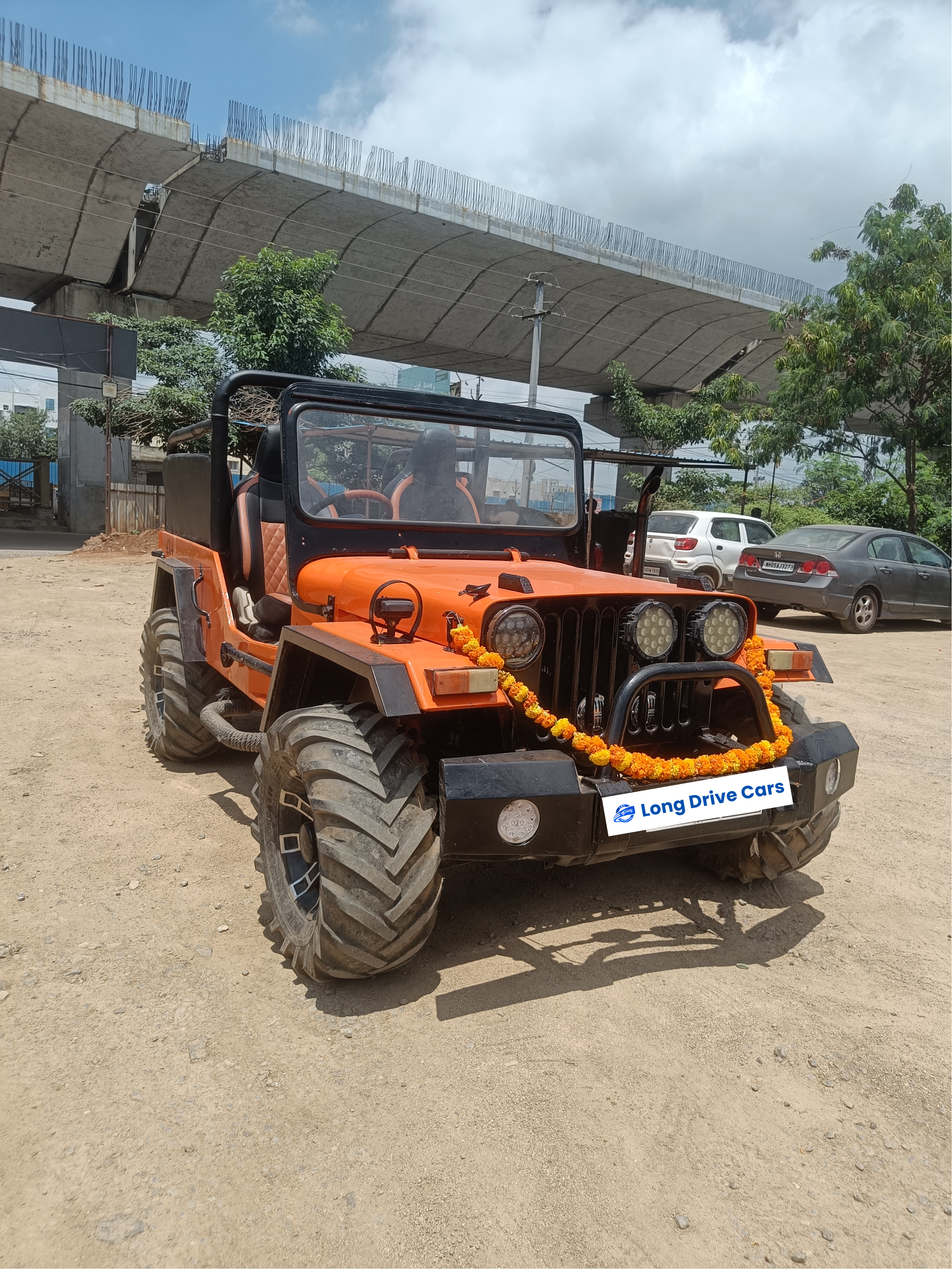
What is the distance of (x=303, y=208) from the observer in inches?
849

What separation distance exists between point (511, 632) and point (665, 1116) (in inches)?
58.6

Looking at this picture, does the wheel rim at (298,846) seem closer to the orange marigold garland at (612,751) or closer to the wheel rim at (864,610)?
the orange marigold garland at (612,751)

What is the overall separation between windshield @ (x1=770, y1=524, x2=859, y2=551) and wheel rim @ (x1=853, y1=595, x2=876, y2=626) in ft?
2.52

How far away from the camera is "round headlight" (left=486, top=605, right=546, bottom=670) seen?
2.97 meters

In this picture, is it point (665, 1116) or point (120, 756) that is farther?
point (120, 756)

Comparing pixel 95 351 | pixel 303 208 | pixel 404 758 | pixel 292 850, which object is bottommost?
pixel 292 850

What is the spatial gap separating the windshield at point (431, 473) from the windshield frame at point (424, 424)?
0.04 feet

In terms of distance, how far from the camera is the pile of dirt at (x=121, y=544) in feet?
61.0

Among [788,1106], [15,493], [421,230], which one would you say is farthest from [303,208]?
[788,1106]

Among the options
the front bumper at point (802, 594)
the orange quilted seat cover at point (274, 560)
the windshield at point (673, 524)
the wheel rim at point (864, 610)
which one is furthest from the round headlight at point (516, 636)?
the windshield at point (673, 524)

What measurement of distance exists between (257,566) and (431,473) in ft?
3.86

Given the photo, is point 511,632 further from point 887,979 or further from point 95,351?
point 95,351

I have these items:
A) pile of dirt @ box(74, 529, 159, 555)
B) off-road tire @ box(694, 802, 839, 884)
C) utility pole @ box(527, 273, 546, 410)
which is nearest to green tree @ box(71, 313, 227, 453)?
pile of dirt @ box(74, 529, 159, 555)

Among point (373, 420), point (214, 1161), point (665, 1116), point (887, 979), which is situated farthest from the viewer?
point (373, 420)
